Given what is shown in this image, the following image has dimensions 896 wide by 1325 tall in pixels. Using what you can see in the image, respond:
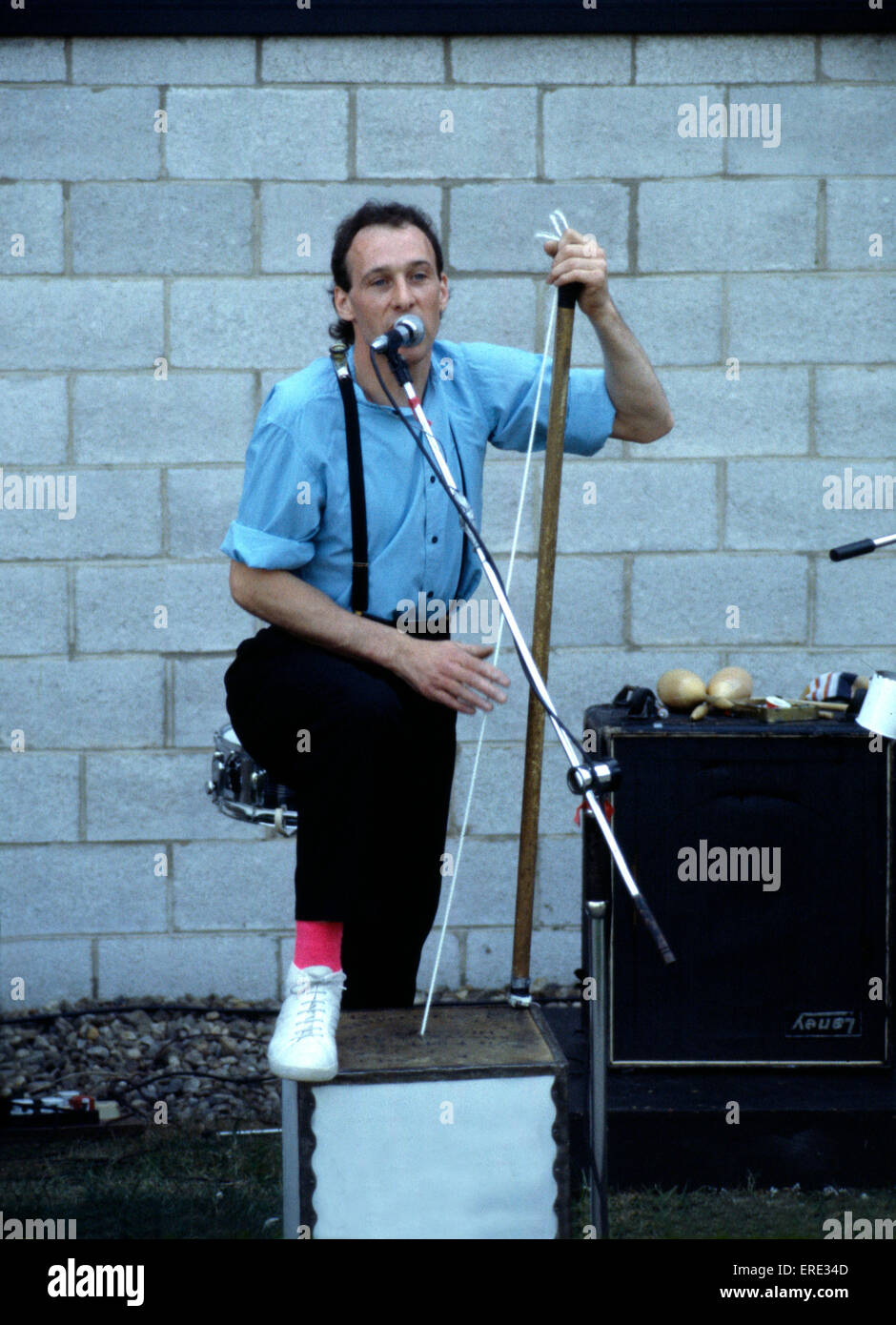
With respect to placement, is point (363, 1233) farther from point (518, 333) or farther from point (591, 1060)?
point (518, 333)

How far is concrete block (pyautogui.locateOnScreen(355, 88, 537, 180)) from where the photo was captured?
3523mm

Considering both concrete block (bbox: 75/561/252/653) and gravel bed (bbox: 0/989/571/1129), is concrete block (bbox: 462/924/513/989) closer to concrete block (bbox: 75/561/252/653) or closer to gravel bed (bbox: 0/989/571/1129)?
gravel bed (bbox: 0/989/571/1129)

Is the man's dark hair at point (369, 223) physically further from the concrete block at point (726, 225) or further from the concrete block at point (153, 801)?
the concrete block at point (153, 801)

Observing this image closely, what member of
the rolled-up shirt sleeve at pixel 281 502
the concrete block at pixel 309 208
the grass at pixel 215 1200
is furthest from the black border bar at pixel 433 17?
the grass at pixel 215 1200

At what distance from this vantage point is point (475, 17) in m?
3.48

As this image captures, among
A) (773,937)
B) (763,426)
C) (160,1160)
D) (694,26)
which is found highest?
(694,26)

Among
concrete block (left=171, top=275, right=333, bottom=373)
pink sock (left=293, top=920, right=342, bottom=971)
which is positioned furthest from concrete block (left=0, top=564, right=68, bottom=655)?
pink sock (left=293, top=920, right=342, bottom=971)

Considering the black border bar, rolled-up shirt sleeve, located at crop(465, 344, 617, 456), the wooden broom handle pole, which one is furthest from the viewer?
the black border bar

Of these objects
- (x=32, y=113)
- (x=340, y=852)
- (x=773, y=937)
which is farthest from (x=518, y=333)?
(x=340, y=852)

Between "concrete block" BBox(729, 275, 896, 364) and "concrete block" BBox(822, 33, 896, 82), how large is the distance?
1.58ft

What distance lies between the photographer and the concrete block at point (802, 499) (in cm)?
360

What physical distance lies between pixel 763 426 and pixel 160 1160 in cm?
220

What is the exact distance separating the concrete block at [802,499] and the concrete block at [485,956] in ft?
3.82
